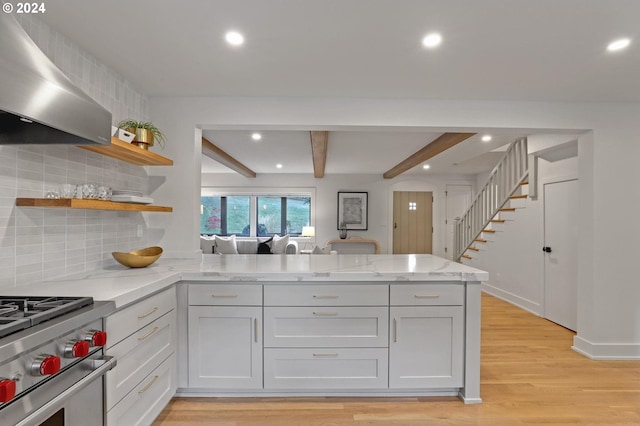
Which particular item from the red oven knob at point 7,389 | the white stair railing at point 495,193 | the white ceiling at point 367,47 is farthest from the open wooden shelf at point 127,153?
the white stair railing at point 495,193

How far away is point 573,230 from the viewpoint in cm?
376

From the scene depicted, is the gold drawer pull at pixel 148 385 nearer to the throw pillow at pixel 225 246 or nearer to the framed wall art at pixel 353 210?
the throw pillow at pixel 225 246

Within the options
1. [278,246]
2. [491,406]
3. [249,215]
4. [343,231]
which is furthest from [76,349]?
[249,215]

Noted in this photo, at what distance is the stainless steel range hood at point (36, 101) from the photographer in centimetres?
104

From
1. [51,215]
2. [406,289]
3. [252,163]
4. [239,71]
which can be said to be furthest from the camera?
[252,163]

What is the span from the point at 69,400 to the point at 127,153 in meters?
1.51

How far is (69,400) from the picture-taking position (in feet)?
3.85

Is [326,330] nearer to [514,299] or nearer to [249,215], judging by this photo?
[514,299]

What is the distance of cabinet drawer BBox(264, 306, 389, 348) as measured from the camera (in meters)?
2.20

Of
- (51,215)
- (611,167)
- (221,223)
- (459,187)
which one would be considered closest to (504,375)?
(611,167)

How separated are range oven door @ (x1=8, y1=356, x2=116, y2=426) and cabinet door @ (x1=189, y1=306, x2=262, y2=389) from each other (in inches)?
32.0

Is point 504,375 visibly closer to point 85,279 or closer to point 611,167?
point 611,167

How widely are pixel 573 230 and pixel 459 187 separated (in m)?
4.45

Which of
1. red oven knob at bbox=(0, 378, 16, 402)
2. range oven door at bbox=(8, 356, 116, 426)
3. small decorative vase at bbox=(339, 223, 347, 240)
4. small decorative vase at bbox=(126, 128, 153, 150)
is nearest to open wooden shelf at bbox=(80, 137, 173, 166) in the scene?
small decorative vase at bbox=(126, 128, 153, 150)
